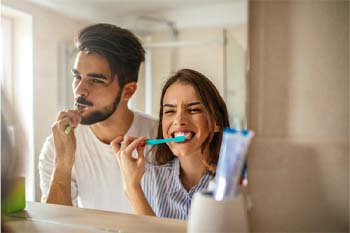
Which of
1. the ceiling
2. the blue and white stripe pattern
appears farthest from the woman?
the ceiling

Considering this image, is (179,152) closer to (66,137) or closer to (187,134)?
(187,134)

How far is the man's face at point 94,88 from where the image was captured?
2.47 ft

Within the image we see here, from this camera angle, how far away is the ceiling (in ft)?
2.11

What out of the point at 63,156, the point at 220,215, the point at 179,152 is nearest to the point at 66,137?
the point at 63,156

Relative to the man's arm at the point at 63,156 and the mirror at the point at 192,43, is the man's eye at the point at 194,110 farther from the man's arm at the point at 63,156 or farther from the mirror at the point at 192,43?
the man's arm at the point at 63,156

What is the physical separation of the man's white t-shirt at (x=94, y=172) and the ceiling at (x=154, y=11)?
21cm

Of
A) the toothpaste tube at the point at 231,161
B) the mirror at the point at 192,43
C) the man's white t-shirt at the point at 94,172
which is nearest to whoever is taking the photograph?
the toothpaste tube at the point at 231,161

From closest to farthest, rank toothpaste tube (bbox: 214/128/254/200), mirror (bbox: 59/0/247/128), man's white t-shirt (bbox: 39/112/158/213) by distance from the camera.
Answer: toothpaste tube (bbox: 214/128/254/200), mirror (bbox: 59/0/247/128), man's white t-shirt (bbox: 39/112/158/213)

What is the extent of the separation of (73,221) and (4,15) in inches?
20.3

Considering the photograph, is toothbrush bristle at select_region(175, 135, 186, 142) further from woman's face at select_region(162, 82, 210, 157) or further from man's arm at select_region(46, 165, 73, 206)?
man's arm at select_region(46, 165, 73, 206)

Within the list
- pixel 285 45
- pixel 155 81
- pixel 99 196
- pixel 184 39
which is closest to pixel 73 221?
pixel 99 196

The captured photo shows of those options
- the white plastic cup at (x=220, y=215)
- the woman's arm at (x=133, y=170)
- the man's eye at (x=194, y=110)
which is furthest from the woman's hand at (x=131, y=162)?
the white plastic cup at (x=220, y=215)

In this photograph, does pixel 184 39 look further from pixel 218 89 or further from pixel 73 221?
pixel 73 221

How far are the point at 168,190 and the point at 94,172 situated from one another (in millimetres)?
186
